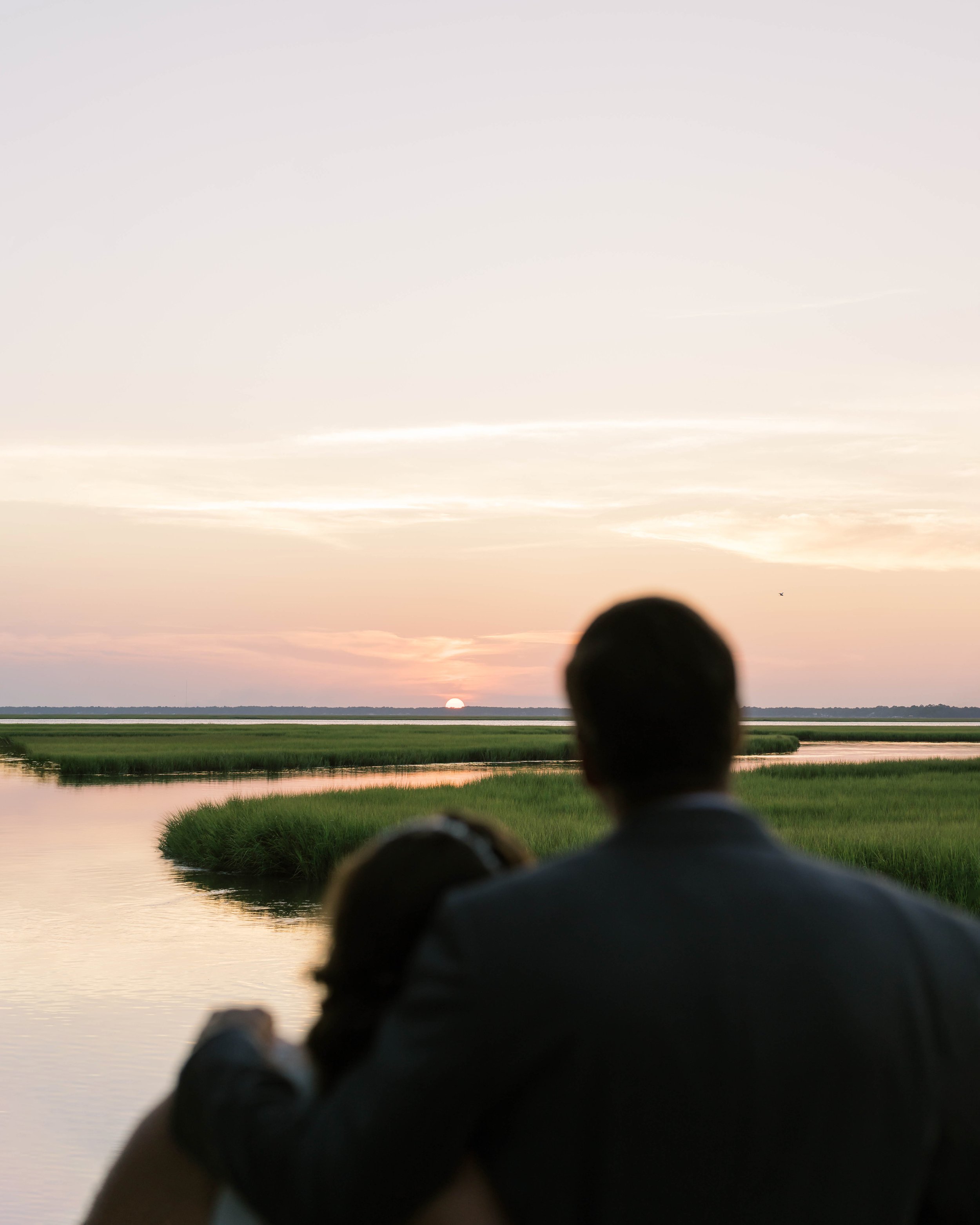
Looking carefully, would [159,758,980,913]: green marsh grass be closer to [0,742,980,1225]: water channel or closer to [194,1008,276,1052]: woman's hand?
[0,742,980,1225]: water channel

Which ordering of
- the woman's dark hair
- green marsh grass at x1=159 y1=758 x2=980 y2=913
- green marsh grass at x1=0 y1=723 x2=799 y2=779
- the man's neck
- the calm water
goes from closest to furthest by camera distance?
the man's neck
the woman's dark hair
the calm water
green marsh grass at x1=159 y1=758 x2=980 y2=913
green marsh grass at x1=0 y1=723 x2=799 y2=779

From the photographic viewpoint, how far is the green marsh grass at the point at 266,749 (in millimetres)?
39250

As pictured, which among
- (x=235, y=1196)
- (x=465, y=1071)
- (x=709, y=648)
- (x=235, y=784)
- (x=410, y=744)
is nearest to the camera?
(x=465, y=1071)

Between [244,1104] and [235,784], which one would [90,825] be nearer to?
[235,784]

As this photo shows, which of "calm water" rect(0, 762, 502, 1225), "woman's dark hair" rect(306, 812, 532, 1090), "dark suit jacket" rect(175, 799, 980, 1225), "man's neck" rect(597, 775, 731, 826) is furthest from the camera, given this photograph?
"calm water" rect(0, 762, 502, 1225)

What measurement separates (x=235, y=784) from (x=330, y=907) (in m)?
33.0

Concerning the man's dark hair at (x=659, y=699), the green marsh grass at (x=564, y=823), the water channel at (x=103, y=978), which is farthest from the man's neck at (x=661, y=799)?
the green marsh grass at (x=564, y=823)

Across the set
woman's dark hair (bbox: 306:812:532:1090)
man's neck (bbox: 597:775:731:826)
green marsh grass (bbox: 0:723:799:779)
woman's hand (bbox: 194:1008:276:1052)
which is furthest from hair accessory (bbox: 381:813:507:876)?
green marsh grass (bbox: 0:723:799:779)

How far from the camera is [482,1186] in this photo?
1376 mm

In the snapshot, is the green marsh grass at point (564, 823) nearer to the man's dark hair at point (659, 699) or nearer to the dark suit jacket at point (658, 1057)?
the man's dark hair at point (659, 699)

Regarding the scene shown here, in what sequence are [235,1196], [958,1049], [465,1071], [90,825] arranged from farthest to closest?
[90,825], [235,1196], [958,1049], [465,1071]

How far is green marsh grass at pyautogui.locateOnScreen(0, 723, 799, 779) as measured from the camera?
39.2m

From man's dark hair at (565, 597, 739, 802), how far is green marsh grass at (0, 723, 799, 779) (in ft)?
81.9

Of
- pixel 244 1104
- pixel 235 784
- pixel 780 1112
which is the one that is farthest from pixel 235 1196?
pixel 235 784
